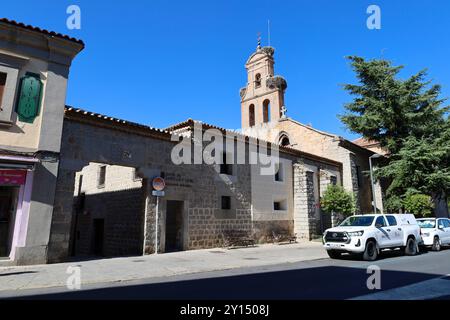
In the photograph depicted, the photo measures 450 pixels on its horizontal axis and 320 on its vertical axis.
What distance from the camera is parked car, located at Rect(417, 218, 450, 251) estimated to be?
1473cm

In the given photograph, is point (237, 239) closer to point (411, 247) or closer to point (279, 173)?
point (279, 173)

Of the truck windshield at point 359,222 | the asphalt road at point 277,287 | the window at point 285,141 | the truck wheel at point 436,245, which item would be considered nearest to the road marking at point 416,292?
the asphalt road at point 277,287

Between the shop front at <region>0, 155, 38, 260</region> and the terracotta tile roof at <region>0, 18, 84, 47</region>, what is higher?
the terracotta tile roof at <region>0, 18, 84, 47</region>

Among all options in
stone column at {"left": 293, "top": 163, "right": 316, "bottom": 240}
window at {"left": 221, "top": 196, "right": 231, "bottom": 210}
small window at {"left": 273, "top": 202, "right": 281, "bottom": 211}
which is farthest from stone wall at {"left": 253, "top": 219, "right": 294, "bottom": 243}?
window at {"left": 221, "top": 196, "right": 231, "bottom": 210}

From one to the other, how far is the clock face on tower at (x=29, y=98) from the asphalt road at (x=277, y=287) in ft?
21.0

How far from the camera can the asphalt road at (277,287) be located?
570 centimetres

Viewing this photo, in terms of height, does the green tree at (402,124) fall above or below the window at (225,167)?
above

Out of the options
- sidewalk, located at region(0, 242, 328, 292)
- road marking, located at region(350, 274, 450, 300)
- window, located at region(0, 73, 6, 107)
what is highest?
window, located at region(0, 73, 6, 107)

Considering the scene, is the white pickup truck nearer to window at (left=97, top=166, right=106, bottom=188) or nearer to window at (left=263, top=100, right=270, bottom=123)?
window at (left=97, top=166, right=106, bottom=188)

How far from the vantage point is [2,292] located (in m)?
6.14

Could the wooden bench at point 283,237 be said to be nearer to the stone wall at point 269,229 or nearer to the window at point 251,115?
the stone wall at point 269,229

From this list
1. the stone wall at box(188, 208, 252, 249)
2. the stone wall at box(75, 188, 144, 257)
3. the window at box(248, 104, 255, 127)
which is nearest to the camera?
the stone wall at box(75, 188, 144, 257)

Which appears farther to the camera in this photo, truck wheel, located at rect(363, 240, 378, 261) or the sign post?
the sign post

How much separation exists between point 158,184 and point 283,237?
→ 9.75 meters
